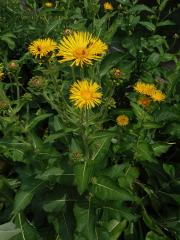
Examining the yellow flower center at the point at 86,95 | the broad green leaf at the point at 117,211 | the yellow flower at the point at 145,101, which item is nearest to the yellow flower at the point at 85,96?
the yellow flower center at the point at 86,95

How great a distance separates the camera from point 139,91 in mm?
2377

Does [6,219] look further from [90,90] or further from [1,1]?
[1,1]

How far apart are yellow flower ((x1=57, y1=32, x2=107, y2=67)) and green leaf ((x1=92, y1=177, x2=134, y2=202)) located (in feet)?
2.27

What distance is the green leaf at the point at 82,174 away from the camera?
6.41ft

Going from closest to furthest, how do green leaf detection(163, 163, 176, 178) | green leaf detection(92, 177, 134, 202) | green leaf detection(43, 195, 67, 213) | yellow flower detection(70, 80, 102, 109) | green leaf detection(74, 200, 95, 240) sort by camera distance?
yellow flower detection(70, 80, 102, 109), green leaf detection(92, 177, 134, 202), green leaf detection(74, 200, 95, 240), green leaf detection(43, 195, 67, 213), green leaf detection(163, 163, 176, 178)

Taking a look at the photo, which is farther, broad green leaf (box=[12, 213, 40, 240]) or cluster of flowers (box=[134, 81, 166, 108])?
broad green leaf (box=[12, 213, 40, 240])

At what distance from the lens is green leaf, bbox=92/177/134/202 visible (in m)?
2.05

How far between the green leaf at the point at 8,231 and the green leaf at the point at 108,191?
69 cm

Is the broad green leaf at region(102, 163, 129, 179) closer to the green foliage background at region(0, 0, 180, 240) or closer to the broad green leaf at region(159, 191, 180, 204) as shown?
the green foliage background at region(0, 0, 180, 240)

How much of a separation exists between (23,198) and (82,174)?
45cm

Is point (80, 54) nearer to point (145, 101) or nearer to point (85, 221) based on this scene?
point (145, 101)

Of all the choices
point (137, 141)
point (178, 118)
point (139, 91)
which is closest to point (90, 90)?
point (139, 91)

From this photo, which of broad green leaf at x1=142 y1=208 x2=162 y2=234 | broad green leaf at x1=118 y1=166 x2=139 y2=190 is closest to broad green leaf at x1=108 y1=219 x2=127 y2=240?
broad green leaf at x1=142 y1=208 x2=162 y2=234

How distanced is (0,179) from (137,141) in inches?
38.6
